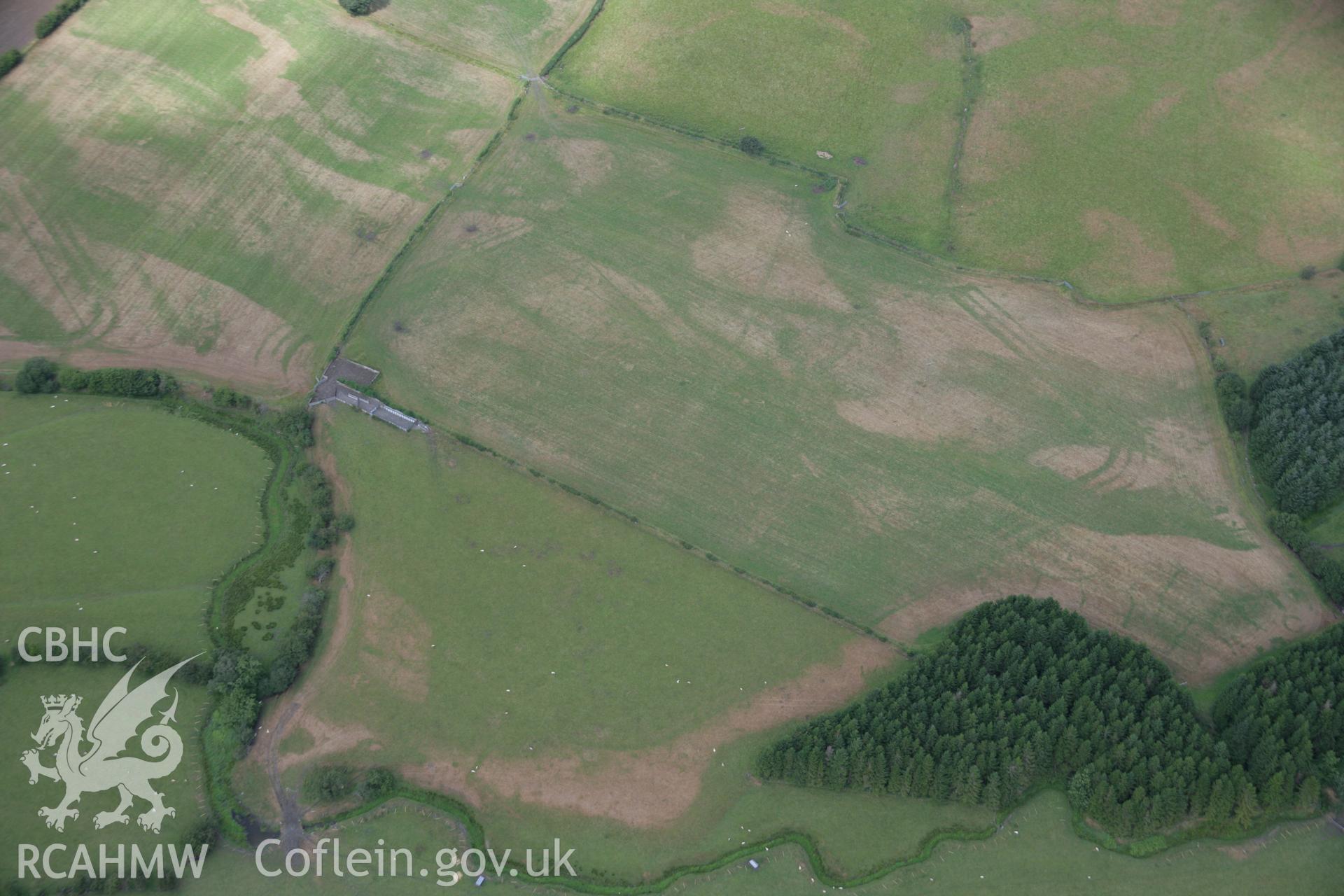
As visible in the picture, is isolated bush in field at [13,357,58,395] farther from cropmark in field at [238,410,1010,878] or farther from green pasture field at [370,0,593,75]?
green pasture field at [370,0,593,75]

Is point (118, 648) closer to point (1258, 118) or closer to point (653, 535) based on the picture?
point (653, 535)

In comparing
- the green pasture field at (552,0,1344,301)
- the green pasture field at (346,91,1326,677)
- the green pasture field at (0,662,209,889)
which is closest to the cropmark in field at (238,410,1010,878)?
the green pasture field at (0,662,209,889)

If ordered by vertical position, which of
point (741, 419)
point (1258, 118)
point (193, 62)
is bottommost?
point (741, 419)

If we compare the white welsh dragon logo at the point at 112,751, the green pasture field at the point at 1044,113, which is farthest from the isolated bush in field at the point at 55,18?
the white welsh dragon logo at the point at 112,751

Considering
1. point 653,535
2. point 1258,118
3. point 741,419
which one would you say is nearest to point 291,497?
point 653,535

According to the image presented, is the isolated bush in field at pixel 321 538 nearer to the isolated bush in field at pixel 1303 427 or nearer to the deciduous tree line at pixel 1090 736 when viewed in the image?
the deciduous tree line at pixel 1090 736

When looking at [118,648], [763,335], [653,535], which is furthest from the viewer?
[763,335]
